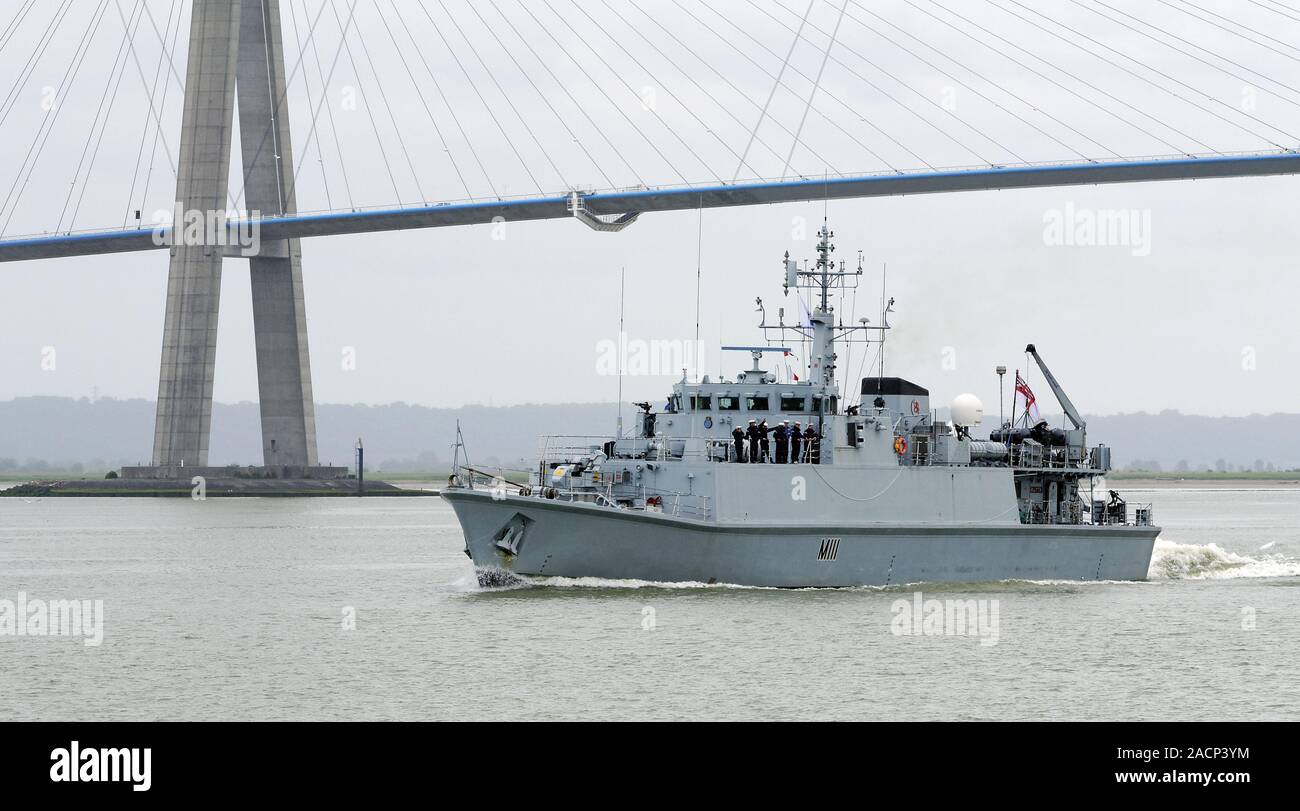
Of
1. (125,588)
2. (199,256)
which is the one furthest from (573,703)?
(199,256)

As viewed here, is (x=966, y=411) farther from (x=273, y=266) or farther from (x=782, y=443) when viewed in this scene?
(x=273, y=266)

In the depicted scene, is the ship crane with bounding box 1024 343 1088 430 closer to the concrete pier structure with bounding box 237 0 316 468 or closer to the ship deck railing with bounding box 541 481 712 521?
the ship deck railing with bounding box 541 481 712 521

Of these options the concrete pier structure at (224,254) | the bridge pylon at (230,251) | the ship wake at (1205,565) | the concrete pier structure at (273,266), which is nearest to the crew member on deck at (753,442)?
the ship wake at (1205,565)

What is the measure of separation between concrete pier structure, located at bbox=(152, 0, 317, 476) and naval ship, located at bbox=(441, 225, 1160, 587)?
4891cm

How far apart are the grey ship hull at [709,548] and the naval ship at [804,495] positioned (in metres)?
0.03

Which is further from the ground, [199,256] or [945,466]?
[199,256]

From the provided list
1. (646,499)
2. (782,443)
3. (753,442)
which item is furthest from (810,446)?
(646,499)

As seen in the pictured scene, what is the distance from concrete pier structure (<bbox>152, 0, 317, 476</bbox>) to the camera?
243ft

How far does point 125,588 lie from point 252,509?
111 feet

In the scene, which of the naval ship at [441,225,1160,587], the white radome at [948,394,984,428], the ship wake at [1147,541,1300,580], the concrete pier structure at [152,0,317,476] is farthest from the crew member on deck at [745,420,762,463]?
the concrete pier structure at [152,0,317,476]

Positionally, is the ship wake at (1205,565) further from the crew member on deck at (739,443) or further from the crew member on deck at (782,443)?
the crew member on deck at (739,443)

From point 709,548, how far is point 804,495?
6.32 feet
